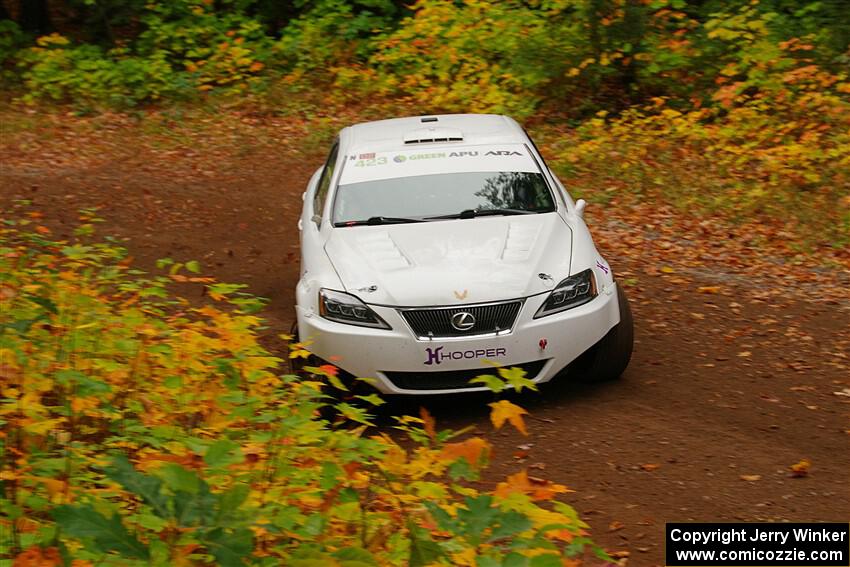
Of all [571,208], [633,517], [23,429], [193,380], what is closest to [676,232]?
[571,208]

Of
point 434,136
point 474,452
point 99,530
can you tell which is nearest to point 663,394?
point 434,136

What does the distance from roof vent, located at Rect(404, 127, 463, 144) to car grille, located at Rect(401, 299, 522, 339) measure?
2.15 m

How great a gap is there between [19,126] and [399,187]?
422 inches

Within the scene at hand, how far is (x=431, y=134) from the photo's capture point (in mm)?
8305

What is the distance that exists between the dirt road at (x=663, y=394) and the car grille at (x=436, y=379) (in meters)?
0.32

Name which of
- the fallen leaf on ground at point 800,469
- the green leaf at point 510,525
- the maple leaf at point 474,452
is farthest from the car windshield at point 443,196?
the green leaf at point 510,525

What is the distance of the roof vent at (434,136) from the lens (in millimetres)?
8242

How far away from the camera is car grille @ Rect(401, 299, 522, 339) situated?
652cm

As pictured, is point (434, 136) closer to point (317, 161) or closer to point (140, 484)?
point (140, 484)

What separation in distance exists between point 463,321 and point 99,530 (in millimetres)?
3755

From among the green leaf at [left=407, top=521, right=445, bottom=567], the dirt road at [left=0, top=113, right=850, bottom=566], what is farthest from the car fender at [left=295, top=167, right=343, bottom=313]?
the green leaf at [left=407, top=521, right=445, bottom=567]

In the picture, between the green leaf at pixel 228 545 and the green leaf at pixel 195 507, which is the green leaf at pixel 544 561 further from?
the green leaf at pixel 195 507

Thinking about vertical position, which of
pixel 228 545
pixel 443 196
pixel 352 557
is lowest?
pixel 443 196

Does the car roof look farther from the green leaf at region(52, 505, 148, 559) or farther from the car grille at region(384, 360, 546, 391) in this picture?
the green leaf at region(52, 505, 148, 559)
